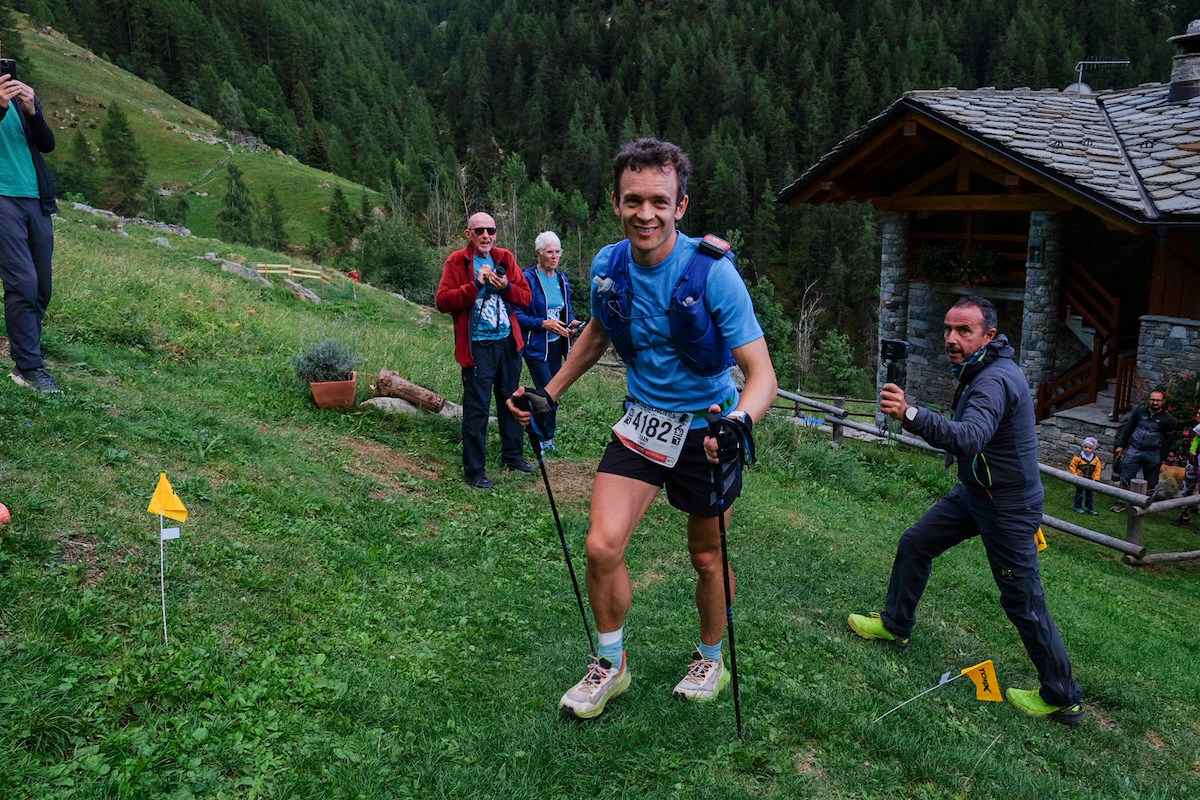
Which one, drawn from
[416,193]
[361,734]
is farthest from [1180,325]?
[416,193]

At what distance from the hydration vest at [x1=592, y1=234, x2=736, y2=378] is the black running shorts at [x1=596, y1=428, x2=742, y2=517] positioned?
0.32 m

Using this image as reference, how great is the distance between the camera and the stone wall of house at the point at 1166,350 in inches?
504

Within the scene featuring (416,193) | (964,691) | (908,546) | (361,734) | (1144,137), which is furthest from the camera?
(416,193)

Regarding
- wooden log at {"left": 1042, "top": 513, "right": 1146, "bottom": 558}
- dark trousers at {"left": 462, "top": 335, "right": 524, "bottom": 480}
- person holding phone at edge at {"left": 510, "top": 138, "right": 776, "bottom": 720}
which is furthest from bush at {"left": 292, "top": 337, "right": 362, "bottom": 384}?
wooden log at {"left": 1042, "top": 513, "right": 1146, "bottom": 558}

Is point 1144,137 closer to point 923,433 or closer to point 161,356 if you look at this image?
point 923,433

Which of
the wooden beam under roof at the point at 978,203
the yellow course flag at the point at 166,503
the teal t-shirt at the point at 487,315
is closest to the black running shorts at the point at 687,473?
the yellow course flag at the point at 166,503

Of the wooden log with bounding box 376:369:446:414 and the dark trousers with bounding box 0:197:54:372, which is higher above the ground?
the dark trousers with bounding box 0:197:54:372

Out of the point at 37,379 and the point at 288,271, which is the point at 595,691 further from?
the point at 288,271

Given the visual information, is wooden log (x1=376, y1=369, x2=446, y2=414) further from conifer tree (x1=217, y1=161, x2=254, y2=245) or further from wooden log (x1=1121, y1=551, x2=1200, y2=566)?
conifer tree (x1=217, y1=161, x2=254, y2=245)

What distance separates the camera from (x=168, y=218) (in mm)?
49156

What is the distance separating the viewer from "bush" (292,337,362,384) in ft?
26.5

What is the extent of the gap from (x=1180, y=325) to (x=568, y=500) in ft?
36.3

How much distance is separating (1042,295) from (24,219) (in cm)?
1514

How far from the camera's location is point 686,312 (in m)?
3.27
